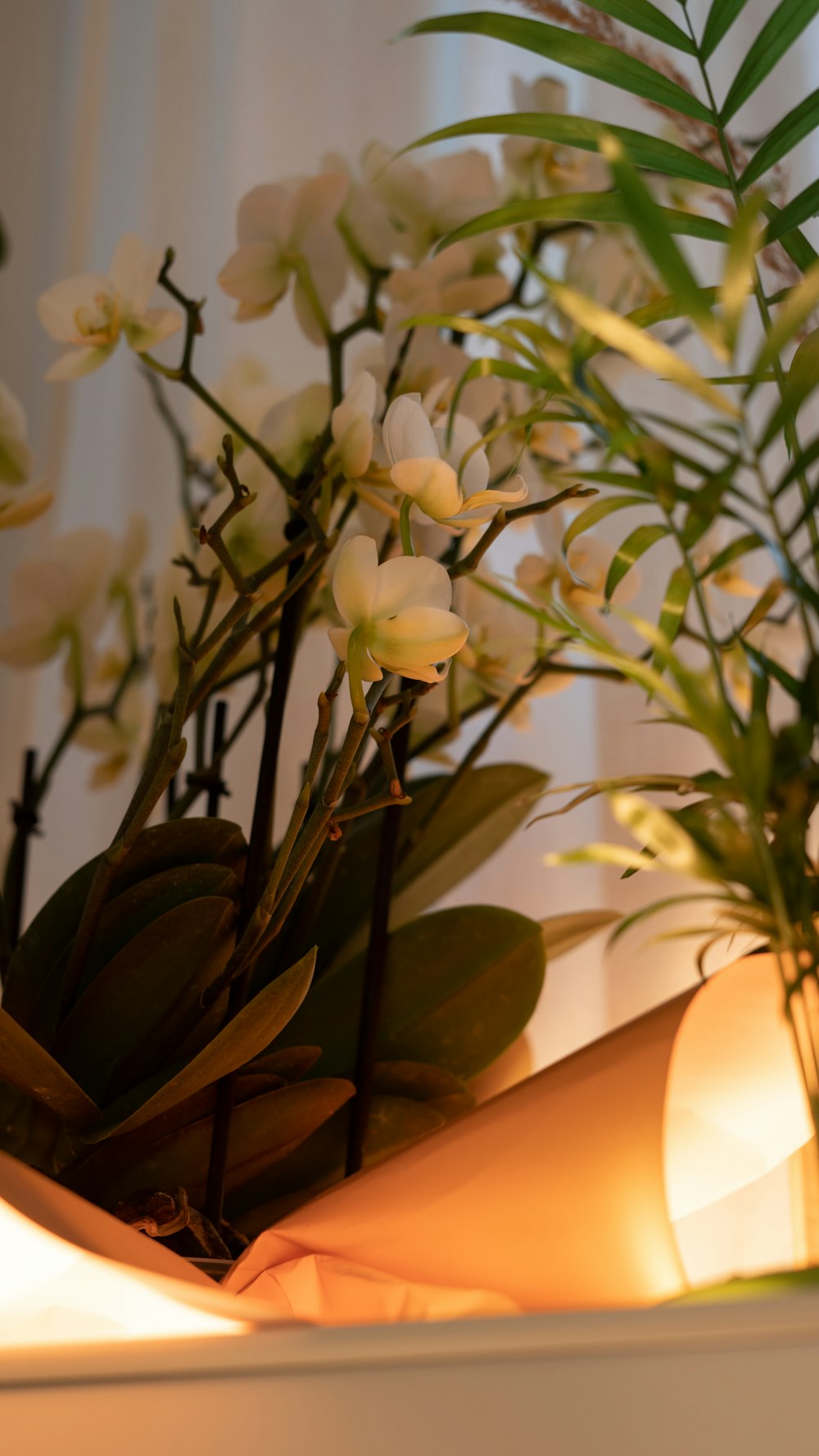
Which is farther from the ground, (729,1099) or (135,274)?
(135,274)

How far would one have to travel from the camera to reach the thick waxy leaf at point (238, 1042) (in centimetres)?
38

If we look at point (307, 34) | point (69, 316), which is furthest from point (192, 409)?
point (69, 316)

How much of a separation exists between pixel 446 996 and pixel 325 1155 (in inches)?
3.0

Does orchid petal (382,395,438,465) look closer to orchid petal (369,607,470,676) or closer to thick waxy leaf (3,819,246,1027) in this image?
orchid petal (369,607,470,676)

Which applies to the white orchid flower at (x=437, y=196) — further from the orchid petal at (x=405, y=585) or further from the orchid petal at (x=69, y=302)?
the orchid petal at (x=405, y=585)

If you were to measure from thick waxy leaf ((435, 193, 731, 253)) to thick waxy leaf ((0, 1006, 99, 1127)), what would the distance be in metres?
0.28

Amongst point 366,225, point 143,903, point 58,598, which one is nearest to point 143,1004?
point 143,903

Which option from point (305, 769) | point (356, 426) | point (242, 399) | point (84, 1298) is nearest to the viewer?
point (84, 1298)

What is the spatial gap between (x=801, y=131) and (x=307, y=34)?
0.59 metres

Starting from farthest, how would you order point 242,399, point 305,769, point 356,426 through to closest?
point 242,399 < point 305,769 < point 356,426

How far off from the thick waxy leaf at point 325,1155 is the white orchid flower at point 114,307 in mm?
313

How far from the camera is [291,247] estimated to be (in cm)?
56

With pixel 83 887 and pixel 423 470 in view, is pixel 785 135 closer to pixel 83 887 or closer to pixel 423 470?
pixel 423 470

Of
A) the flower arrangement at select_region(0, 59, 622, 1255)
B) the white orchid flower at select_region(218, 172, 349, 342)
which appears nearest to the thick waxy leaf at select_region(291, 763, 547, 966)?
the flower arrangement at select_region(0, 59, 622, 1255)
